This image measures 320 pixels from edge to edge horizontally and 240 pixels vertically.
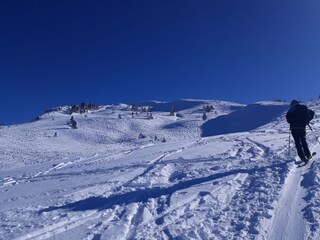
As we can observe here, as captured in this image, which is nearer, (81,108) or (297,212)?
(297,212)

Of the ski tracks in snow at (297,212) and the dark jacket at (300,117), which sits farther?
the dark jacket at (300,117)

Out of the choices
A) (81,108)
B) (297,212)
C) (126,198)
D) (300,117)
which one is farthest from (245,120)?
(297,212)

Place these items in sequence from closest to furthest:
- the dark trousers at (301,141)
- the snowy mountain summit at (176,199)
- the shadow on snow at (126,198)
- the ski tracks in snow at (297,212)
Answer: the ski tracks in snow at (297,212)
the snowy mountain summit at (176,199)
the shadow on snow at (126,198)
the dark trousers at (301,141)

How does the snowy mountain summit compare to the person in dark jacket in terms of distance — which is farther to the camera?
the person in dark jacket

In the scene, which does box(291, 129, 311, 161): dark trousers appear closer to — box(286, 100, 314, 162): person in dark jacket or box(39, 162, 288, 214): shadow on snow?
box(286, 100, 314, 162): person in dark jacket

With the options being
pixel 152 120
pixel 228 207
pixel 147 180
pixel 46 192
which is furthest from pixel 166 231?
pixel 152 120

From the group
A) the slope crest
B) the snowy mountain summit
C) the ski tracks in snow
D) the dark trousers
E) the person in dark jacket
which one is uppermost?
the slope crest

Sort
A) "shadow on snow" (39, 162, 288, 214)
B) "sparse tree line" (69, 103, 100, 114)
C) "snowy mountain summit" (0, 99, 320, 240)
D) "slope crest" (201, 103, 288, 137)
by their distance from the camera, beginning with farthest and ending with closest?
"sparse tree line" (69, 103, 100, 114), "slope crest" (201, 103, 288, 137), "shadow on snow" (39, 162, 288, 214), "snowy mountain summit" (0, 99, 320, 240)

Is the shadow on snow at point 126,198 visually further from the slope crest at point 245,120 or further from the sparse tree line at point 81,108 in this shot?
the sparse tree line at point 81,108

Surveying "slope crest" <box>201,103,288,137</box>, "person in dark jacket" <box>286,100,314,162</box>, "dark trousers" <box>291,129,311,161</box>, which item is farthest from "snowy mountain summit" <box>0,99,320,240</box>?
"slope crest" <box>201,103,288,137</box>

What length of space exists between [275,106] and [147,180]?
1924 inches

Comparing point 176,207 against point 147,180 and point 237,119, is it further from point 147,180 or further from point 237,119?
point 237,119

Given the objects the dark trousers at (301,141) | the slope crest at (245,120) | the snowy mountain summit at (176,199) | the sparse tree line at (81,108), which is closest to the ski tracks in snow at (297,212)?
the snowy mountain summit at (176,199)

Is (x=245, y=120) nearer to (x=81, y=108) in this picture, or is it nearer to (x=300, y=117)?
(x=81, y=108)
